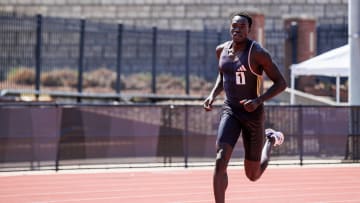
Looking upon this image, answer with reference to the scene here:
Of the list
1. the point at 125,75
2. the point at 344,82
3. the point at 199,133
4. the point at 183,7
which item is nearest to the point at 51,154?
the point at 199,133

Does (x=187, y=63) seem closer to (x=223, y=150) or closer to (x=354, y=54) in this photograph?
(x=354, y=54)

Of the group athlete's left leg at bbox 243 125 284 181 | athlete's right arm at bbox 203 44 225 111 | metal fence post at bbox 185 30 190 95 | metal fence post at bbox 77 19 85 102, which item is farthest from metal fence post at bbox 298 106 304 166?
metal fence post at bbox 185 30 190 95

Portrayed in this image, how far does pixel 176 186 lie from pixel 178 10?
990 inches

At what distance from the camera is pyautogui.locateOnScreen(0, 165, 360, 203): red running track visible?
11281 millimetres

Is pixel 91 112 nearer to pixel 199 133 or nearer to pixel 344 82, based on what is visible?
pixel 199 133

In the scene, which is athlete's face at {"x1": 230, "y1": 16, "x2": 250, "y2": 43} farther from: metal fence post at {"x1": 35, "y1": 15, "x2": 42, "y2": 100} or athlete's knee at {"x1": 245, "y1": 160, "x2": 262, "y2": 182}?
metal fence post at {"x1": 35, "y1": 15, "x2": 42, "y2": 100}

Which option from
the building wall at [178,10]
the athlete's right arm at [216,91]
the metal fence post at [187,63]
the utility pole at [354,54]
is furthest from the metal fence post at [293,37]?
the athlete's right arm at [216,91]

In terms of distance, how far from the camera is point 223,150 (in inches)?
322

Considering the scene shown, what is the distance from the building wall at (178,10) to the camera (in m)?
36.6

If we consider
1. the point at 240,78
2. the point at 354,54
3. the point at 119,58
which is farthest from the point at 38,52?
the point at 240,78

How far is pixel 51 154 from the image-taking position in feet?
54.4

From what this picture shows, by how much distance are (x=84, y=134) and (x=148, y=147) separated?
4.86 ft

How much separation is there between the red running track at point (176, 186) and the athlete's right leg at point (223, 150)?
277 centimetres

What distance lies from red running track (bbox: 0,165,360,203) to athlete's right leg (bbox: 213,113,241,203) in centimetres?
277
